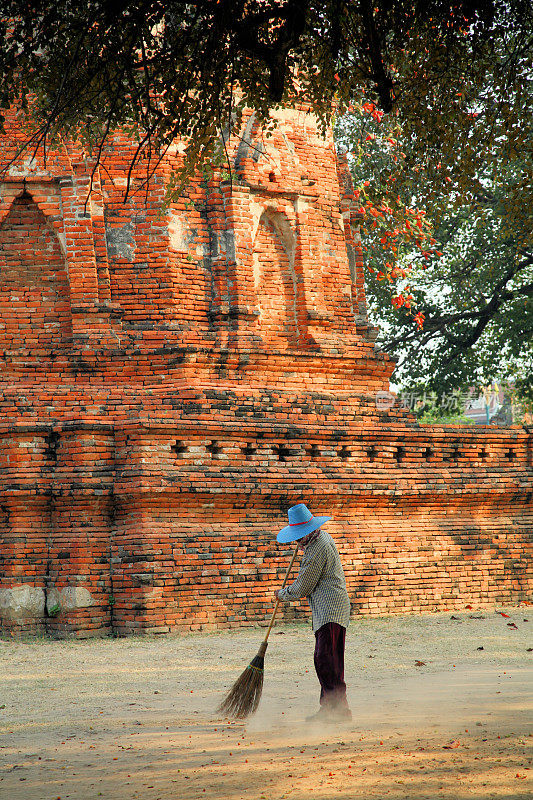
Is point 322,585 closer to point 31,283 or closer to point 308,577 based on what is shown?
point 308,577

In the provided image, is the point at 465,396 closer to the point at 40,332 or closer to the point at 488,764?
the point at 40,332

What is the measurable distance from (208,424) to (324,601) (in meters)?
4.22

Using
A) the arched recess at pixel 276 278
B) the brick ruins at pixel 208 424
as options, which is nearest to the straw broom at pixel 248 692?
the brick ruins at pixel 208 424

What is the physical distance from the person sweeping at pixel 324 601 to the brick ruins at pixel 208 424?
11.5 ft

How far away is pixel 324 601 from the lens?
589 cm

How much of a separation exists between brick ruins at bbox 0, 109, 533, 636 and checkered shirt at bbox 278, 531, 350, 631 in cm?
352

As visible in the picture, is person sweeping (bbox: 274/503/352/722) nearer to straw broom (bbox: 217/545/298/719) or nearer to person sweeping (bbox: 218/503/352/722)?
person sweeping (bbox: 218/503/352/722)

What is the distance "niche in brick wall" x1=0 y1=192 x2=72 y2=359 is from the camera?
36.0ft

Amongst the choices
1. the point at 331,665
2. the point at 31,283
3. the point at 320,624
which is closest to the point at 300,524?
the point at 320,624

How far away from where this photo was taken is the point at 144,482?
940 cm

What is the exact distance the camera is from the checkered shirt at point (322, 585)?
5.87 metres

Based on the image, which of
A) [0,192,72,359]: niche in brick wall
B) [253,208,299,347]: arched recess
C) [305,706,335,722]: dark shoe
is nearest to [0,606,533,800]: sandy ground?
[305,706,335,722]: dark shoe

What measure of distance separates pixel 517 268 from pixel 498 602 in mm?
9391

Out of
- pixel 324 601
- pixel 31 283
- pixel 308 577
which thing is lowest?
pixel 324 601
